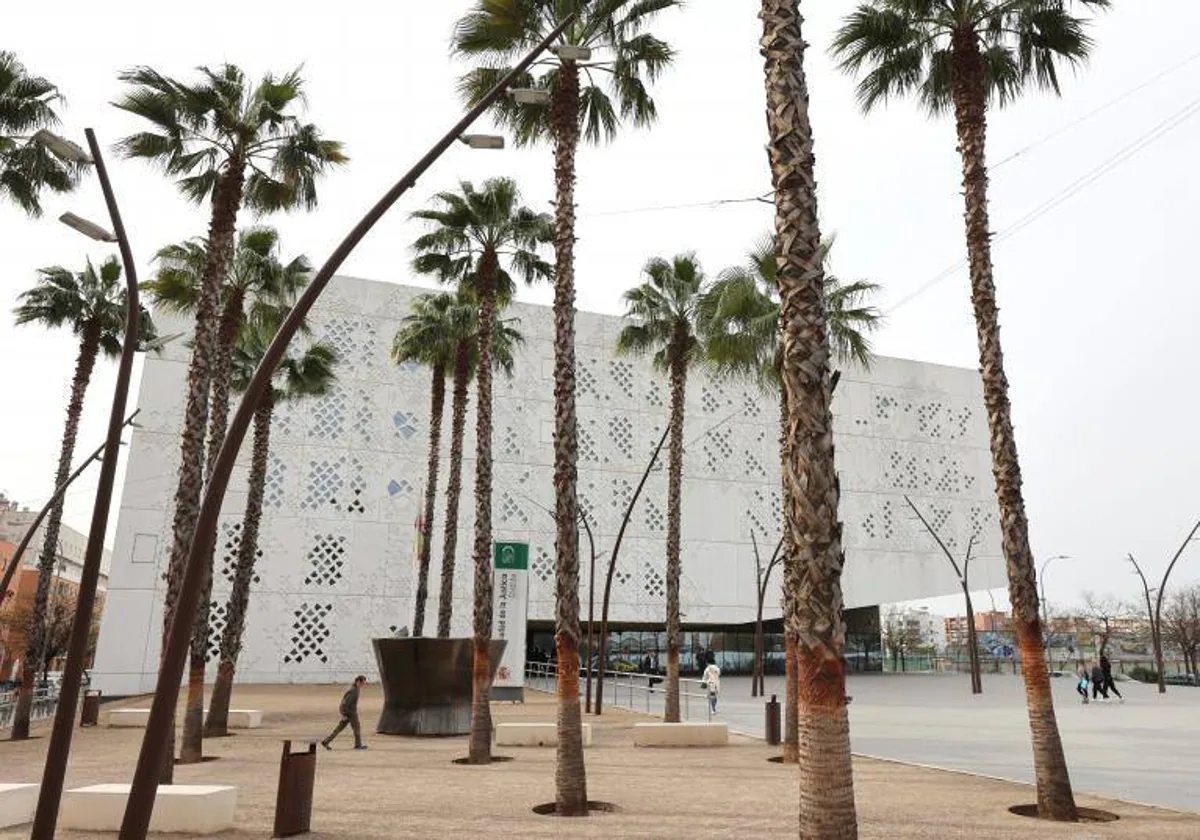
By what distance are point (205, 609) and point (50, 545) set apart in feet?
24.6

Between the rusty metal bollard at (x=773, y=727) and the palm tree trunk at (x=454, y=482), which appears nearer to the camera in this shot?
the rusty metal bollard at (x=773, y=727)

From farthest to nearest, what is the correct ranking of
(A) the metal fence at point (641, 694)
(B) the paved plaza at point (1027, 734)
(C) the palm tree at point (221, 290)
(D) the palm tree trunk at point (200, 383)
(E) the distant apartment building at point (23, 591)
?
(E) the distant apartment building at point (23, 591) < (A) the metal fence at point (641, 694) < (C) the palm tree at point (221, 290) < (D) the palm tree trunk at point (200, 383) < (B) the paved plaza at point (1027, 734)

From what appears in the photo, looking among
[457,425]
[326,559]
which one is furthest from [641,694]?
[457,425]

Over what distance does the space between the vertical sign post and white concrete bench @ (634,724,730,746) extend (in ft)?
40.2

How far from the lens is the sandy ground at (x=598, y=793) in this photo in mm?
9016

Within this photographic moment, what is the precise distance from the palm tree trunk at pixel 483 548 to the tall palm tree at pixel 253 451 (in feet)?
17.1

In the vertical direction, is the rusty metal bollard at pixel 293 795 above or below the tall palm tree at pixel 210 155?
below

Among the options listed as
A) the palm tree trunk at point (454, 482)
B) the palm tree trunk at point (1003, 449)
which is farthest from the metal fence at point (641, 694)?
the palm tree trunk at point (1003, 449)

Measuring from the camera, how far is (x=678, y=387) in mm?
22359

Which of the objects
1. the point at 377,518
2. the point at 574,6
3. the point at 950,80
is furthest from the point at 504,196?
the point at 377,518

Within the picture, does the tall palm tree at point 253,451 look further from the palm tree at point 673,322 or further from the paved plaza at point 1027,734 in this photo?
the paved plaza at point 1027,734


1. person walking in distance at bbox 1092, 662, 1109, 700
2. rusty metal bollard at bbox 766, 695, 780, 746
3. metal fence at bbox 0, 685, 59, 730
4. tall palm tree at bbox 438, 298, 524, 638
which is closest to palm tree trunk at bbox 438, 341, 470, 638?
tall palm tree at bbox 438, 298, 524, 638

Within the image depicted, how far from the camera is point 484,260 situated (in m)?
18.5

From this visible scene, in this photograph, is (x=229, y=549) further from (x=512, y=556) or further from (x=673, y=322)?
(x=673, y=322)
